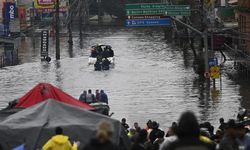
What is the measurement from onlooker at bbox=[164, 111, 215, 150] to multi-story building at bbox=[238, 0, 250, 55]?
132 feet

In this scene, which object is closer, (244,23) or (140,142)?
(140,142)

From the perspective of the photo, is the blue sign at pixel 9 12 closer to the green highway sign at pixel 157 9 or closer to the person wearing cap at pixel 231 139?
the green highway sign at pixel 157 9

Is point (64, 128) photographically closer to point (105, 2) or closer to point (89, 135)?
point (89, 135)

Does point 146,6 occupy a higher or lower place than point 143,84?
higher

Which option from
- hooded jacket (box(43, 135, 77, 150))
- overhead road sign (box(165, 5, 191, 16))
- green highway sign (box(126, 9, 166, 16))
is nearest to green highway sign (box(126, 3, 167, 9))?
green highway sign (box(126, 9, 166, 16))

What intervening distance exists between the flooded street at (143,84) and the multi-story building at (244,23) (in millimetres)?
3700

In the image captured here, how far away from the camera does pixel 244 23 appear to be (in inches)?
2077

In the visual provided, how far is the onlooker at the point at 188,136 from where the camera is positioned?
8203 mm

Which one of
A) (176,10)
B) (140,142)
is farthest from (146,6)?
(140,142)

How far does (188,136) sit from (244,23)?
1780 inches

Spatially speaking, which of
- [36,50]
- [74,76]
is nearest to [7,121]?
[74,76]

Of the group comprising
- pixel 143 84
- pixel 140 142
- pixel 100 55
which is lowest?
pixel 143 84

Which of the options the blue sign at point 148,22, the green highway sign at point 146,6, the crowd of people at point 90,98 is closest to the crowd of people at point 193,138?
the crowd of people at point 90,98

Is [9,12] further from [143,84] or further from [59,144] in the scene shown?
[59,144]
